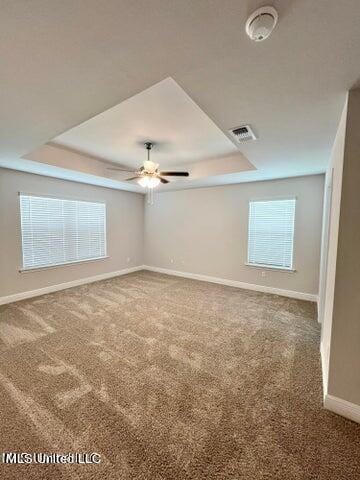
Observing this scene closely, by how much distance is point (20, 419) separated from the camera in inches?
66.3

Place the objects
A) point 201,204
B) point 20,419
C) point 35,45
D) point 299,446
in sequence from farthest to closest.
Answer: point 201,204 < point 20,419 < point 299,446 < point 35,45

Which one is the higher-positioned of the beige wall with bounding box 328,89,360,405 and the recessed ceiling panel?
the recessed ceiling panel

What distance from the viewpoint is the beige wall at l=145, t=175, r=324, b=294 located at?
4.31m

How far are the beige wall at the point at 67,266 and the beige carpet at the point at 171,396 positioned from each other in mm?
886

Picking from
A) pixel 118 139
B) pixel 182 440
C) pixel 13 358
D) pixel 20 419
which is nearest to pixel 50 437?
pixel 20 419

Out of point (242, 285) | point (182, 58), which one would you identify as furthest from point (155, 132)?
point (242, 285)

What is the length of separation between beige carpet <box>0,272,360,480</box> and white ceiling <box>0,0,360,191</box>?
2.56 metres

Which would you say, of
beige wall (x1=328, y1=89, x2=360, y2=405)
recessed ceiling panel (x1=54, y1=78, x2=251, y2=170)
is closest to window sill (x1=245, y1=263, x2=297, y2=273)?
recessed ceiling panel (x1=54, y1=78, x2=251, y2=170)

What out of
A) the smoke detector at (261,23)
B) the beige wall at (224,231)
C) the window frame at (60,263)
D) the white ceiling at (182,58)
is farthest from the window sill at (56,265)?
the smoke detector at (261,23)

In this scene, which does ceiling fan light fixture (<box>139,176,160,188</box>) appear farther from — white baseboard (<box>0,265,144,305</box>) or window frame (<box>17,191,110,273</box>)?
white baseboard (<box>0,265,144,305</box>)

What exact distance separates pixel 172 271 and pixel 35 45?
5546 millimetres

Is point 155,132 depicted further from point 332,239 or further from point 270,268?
point 270,268

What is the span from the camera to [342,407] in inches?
70.0

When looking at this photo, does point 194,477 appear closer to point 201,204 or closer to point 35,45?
point 35,45
